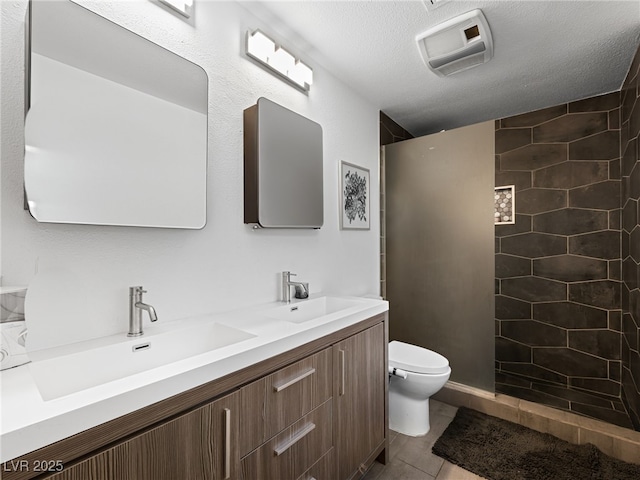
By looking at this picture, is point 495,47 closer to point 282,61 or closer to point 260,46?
point 282,61

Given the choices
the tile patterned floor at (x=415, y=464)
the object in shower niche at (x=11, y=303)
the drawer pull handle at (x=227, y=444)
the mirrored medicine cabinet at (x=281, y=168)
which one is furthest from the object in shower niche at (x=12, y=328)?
the tile patterned floor at (x=415, y=464)

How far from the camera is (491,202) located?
2.40 m

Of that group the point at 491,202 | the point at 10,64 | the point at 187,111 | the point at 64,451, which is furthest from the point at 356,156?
the point at 64,451

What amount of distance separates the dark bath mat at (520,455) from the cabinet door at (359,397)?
57 centimetres

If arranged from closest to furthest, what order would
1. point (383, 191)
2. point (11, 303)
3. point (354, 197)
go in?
point (11, 303), point (354, 197), point (383, 191)

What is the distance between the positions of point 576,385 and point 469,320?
2.52 feet

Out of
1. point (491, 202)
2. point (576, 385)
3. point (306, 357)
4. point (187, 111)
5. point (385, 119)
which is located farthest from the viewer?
point (385, 119)

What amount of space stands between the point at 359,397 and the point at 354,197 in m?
1.39

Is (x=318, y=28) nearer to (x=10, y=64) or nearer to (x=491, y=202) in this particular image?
(x=10, y=64)

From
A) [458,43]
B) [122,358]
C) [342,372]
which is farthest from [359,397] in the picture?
[458,43]

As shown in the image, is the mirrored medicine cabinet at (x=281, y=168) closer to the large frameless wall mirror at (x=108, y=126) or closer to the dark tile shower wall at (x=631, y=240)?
the large frameless wall mirror at (x=108, y=126)

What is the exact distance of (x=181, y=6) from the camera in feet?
4.25

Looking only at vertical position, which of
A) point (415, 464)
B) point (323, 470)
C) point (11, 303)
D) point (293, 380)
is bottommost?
point (415, 464)

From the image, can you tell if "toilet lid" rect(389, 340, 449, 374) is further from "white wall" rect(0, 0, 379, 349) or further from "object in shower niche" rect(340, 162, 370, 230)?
"object in shower niche" rect(340, 162, 370, 230)
